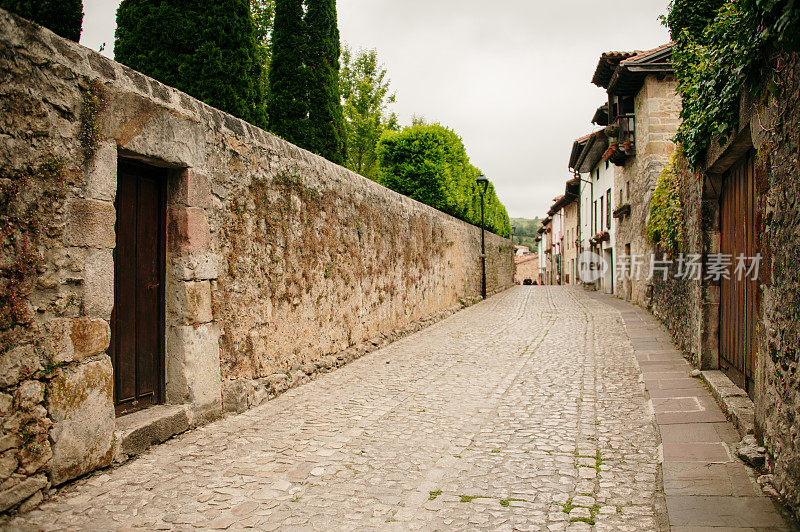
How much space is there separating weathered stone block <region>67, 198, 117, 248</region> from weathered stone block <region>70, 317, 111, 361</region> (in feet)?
1.52

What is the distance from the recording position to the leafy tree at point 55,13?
271 cm

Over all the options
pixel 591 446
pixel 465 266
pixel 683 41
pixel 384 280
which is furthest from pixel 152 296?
pixel 465 266

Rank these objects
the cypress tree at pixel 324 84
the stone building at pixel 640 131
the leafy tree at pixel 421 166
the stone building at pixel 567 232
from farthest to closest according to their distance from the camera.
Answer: the stone building at pixel 567 232
the leafy tree at pixel 421 166
the stone building at pixel 640 131
the cypress tree at pixel 324 84

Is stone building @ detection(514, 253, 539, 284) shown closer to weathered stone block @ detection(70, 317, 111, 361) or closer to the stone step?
the stone step

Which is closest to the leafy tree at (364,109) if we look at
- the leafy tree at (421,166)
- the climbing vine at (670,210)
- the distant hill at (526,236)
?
the leafy tree at (421,166)

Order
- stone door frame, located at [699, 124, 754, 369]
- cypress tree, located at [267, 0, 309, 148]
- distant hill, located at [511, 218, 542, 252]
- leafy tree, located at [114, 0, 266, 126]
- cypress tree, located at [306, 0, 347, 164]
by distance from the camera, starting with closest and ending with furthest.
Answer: stone door frame, located at [699, 124, 754, 369], leafy tree, located at [114, 0, 266, 126], cypress tree, located at [306, 0, 347, 164], cypress tree, located at [267, 0, 309, 148], distant hill, located at [511, 218, 542, 252]

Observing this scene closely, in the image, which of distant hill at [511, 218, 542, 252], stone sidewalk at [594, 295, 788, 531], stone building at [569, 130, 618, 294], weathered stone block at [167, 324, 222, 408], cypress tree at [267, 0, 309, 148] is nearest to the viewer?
stone sidewalk at [594, 295, 788, 531]

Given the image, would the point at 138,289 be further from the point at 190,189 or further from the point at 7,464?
the point at 7,464

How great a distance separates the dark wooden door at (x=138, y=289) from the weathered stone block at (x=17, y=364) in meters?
0.81

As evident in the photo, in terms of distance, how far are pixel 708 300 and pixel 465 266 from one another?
9754 millimetres

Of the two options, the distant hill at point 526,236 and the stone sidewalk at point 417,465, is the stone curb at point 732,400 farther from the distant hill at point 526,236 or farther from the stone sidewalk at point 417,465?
the distant hill at point 526,236

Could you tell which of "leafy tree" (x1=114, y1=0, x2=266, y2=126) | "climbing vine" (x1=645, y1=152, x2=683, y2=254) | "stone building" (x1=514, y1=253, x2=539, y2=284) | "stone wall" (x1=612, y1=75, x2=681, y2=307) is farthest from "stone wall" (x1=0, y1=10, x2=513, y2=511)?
"stone building" (x1=514, y1=253, x2=539, y2=284)

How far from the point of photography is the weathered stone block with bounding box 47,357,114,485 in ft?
9.38

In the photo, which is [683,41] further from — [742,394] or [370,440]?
[370,440]
